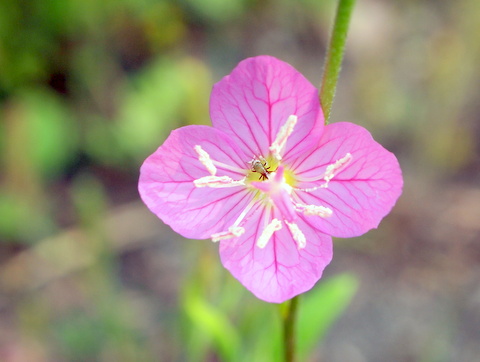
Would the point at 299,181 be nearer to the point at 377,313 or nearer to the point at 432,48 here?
the point at 377,313

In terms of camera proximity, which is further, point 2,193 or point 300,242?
point 2,193

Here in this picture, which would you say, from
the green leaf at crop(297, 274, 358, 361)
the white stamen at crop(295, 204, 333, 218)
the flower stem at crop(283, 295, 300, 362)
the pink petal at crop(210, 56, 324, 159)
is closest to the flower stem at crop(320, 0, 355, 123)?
the pink petal at crop(210, 56, 324, 159)

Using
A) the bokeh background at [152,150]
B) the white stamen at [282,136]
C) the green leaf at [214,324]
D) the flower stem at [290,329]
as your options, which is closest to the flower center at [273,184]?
the white stamen at [282,136]

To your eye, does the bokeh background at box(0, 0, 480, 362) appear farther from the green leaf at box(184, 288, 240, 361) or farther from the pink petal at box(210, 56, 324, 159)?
the pink petal at box(210, 56, 324, 159)

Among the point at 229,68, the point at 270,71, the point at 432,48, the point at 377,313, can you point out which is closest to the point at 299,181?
the point at 270,71

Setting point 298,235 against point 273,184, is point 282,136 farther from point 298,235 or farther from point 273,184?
point 298,235

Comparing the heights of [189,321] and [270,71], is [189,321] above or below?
below
